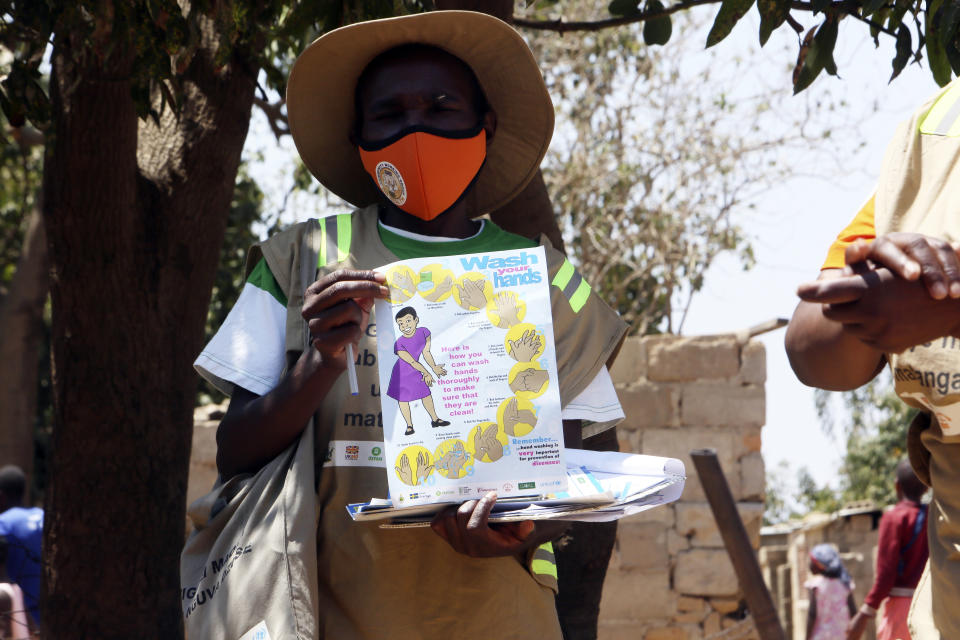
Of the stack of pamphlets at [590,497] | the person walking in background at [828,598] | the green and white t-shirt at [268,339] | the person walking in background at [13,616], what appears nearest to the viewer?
the stack of pamphlets at [590,497]

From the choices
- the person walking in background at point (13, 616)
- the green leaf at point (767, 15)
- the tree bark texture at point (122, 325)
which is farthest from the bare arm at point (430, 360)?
the person walking in background at point (13, 616)

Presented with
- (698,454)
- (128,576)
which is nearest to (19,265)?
(128,576)

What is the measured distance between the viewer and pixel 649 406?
7094 millimetres

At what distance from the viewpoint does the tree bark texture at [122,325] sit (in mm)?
3252

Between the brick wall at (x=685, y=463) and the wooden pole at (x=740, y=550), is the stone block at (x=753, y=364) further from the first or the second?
the wooden pole at (x=740, y=550)

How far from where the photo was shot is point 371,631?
205 cm

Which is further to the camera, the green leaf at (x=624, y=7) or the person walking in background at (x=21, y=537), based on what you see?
the person walking in background at (x=21, y=537)

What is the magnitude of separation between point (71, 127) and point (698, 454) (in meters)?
2.14

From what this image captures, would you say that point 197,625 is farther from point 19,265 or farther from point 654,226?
point 654,226

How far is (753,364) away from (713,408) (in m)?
0.37

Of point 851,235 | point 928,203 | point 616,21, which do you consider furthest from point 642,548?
point 928,203

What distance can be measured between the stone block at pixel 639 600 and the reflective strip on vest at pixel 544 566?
4874mm

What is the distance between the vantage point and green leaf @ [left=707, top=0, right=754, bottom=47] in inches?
111

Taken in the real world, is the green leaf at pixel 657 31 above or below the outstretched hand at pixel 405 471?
above
